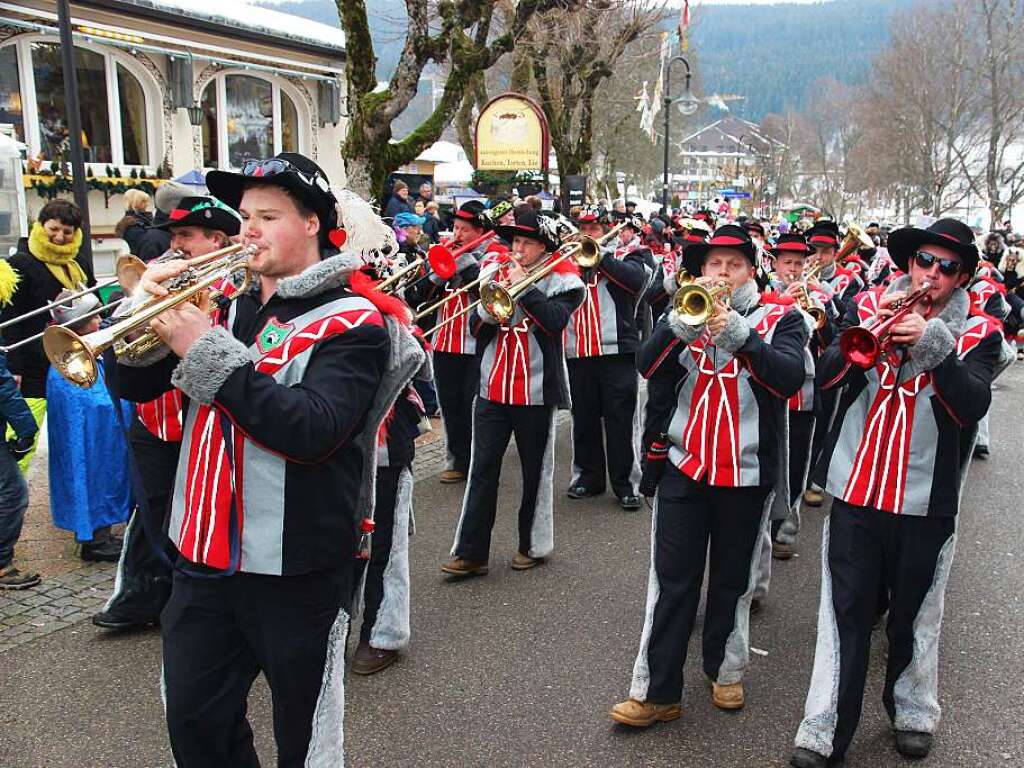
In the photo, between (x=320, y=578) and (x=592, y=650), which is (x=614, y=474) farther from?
(x=320, y=578)

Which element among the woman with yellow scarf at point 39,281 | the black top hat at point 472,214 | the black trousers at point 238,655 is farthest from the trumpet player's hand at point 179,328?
the black top hat at point 472,214

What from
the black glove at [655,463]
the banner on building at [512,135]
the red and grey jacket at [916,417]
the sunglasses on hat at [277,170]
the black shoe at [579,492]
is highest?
the banner on building at [512,135]

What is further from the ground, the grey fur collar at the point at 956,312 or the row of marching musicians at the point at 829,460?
the grey fur collar at the point at 956,312

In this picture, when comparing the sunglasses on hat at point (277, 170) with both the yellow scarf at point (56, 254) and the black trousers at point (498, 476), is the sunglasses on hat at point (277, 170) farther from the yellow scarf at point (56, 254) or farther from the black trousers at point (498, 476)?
the yellow scarf at point (56, 254)

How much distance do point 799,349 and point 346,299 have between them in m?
2.14

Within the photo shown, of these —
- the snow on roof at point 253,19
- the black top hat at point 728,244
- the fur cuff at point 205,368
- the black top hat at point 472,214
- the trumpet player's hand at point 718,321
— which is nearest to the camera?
the fur cuff at point 205,368

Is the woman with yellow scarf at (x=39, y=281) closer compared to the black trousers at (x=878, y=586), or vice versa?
the black trousers at (x=878, y=586)

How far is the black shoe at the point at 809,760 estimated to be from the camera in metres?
3.54

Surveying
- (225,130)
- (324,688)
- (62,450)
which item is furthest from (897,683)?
(225,130)

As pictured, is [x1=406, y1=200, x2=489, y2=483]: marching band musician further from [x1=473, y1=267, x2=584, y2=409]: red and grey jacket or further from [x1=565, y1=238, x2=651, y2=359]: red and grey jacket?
Result: [x1=473, y1=267, x2=584, y2=409]: red and grey jacket

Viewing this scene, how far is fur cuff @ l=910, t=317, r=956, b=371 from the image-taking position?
3.33 metres

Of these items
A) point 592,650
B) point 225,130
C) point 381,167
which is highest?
point 225,130

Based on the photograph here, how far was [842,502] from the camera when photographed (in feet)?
12.0

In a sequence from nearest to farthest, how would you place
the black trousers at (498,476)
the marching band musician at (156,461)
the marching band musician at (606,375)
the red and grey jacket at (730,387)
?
the red and grey jacket at (730,387) → the marching band musician at (156,461) → the black trousers at (498,476) → the marching band musician at (606,375)
